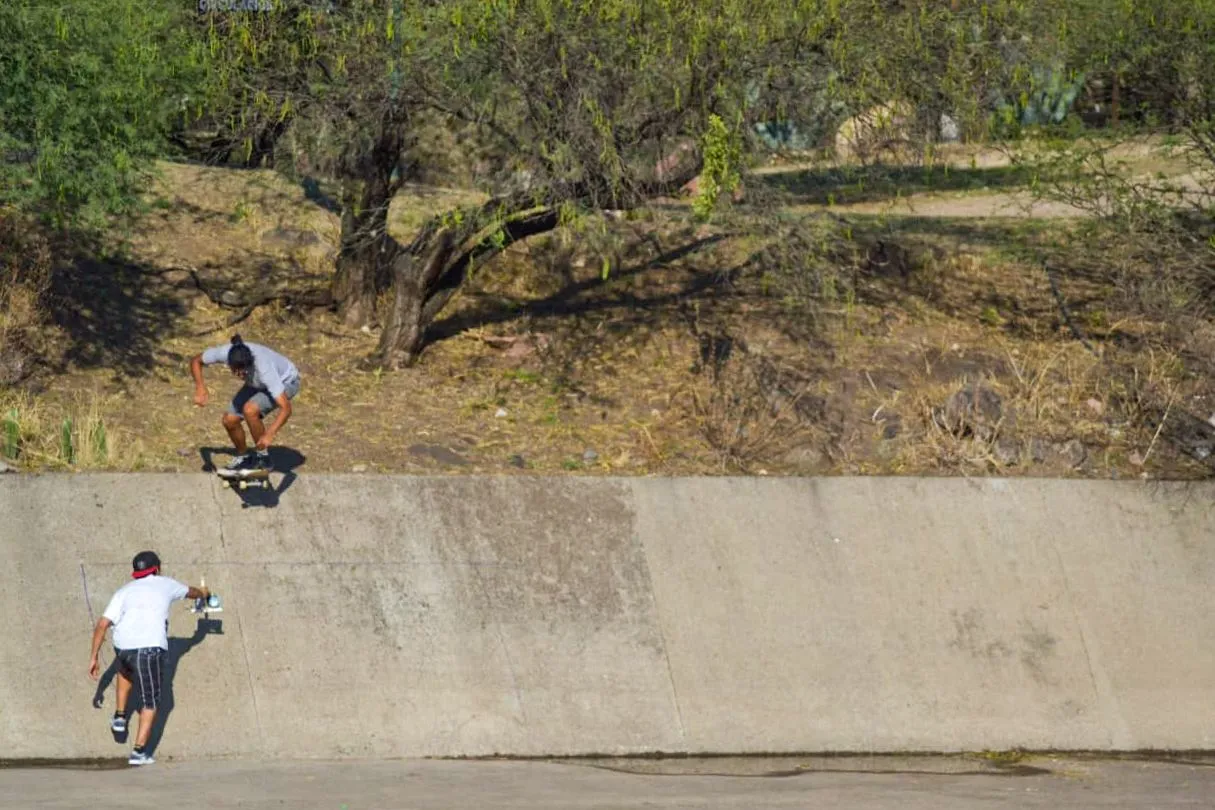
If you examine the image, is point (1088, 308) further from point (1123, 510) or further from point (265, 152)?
point (265, 152)

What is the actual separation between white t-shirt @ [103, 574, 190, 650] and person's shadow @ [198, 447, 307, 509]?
1.80m

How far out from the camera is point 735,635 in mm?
12789

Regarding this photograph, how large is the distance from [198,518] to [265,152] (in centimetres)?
509

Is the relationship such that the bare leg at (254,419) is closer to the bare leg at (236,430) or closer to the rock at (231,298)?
the bare leg at (236,430)

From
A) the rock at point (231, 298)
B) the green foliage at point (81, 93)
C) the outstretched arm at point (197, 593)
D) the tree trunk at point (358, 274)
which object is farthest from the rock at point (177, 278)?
the outstretched arm at point (197, 593)

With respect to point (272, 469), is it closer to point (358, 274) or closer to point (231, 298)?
point (358, 274)

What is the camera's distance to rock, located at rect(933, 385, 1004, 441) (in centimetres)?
1490

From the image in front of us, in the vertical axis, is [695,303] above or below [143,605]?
above

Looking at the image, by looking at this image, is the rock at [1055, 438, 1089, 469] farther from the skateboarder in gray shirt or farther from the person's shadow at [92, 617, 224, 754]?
the person's shadow at [92, 617, 224, 754]

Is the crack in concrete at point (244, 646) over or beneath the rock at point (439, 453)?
beneath

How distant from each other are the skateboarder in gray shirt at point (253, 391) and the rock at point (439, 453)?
5.62ft

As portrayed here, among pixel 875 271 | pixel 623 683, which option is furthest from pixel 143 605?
pixel 875 271

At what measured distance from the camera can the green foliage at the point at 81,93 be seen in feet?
45.3

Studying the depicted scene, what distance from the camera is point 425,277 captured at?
15477mm
